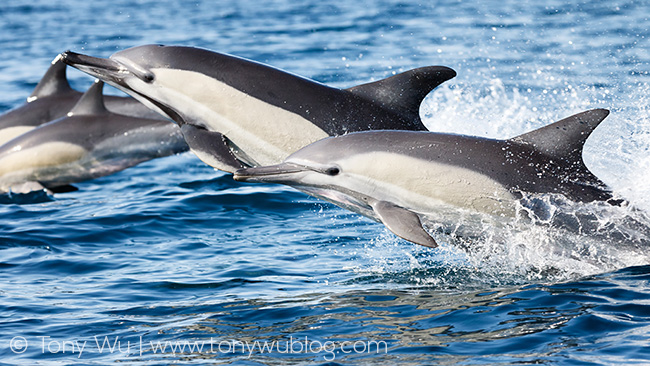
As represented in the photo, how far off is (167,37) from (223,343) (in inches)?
740

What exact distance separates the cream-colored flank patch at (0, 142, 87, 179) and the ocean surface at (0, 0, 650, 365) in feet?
1.55

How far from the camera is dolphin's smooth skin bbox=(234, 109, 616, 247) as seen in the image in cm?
627

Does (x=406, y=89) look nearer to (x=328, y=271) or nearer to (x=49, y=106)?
(x=328, y=271)

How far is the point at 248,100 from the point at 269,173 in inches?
36.3

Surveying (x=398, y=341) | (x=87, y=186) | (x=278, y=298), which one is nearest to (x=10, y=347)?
(x=278, y=298)

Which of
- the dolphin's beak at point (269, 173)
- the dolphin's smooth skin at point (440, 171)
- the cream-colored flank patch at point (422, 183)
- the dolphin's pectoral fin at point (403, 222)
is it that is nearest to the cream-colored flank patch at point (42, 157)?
the dolphin's beak at point (269, 173)

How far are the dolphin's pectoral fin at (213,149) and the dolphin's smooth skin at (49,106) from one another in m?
5.32

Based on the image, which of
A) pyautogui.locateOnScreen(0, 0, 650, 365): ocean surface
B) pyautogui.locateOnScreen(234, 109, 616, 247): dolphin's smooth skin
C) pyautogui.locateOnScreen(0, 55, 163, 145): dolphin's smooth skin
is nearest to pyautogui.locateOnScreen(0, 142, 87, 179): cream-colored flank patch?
pyautogui.locateOnScreen(0, 0, 650, 365): ocean surface

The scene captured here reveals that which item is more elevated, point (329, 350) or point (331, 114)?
point (331, 114)

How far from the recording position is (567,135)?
6242 millimetres

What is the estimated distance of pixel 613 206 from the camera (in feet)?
20.6

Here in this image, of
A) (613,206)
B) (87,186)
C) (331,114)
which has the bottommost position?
(87,186)

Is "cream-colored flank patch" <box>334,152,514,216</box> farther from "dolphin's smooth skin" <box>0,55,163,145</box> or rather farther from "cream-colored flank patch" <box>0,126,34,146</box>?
"cream-colored flank patch" <box>0,126,34,146</box>

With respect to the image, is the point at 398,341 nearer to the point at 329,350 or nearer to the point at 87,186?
the point at 329,350
